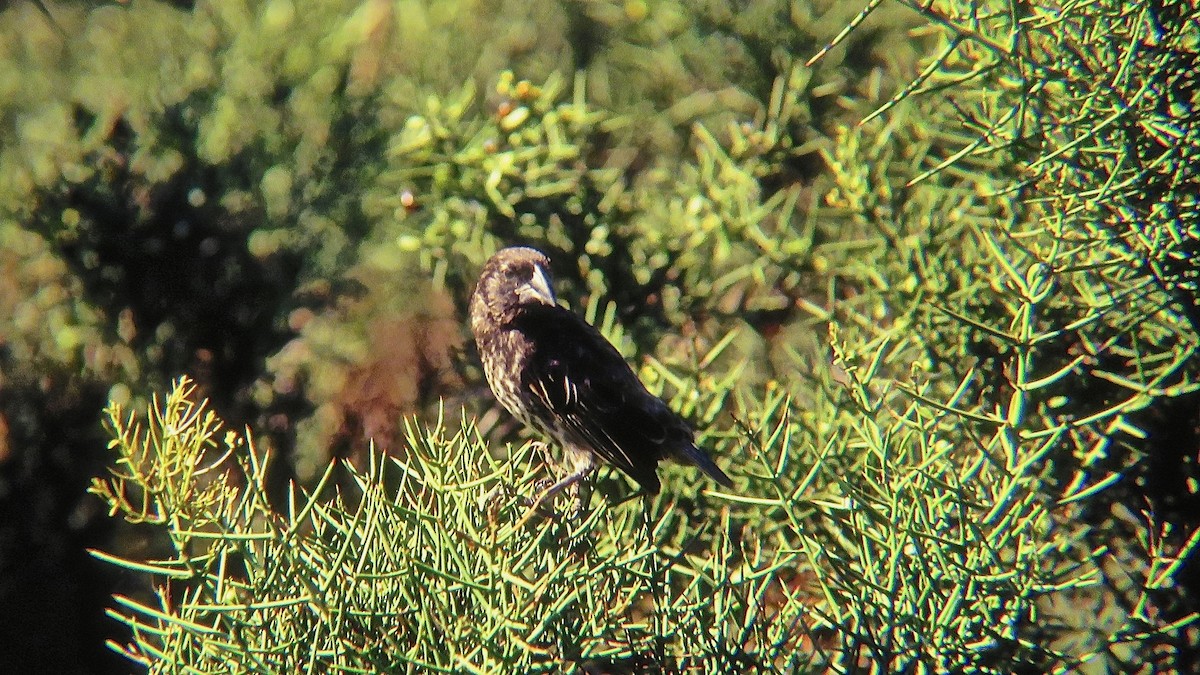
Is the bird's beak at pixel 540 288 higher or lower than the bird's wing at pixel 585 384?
higher

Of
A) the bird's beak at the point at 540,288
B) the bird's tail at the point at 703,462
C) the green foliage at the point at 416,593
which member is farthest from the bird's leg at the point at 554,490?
the bird's beak at the point at 540,288

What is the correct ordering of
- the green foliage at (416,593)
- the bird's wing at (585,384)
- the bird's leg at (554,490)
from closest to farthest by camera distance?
the green foliage at (416,593), the bird's leg at (554,490), the bird's wing at (585,384)

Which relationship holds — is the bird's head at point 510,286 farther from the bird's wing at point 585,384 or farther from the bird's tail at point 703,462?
the bird's tail at point 703,462

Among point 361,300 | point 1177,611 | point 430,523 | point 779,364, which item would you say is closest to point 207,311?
point 361,300

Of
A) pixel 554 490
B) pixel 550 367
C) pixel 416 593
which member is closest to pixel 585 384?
pixel 550 367

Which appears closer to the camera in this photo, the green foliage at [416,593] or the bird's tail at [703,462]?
the green foliage at [416,593]

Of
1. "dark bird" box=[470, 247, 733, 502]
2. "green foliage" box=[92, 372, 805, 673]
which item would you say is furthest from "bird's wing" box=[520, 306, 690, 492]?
"green foliage" box=[92, 372, 805, 673]

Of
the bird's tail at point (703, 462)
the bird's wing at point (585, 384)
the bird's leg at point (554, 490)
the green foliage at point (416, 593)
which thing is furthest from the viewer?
the bird's wing at point (585, 384)
